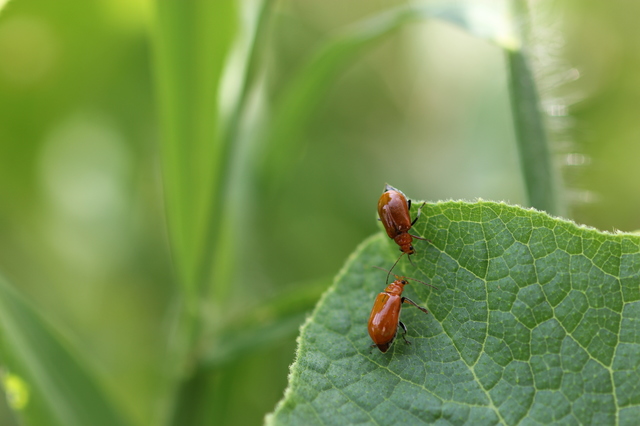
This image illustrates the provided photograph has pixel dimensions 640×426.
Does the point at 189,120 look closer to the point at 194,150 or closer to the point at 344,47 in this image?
the point at 194,150

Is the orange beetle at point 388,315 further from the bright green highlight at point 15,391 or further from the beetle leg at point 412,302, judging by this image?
the bright green highlight at point 15,391

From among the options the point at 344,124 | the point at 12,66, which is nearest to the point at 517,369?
the point at 344,124

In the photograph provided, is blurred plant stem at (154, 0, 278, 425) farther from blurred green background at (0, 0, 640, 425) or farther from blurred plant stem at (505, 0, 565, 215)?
blurred plant stem at (505, 0, 565, 215)

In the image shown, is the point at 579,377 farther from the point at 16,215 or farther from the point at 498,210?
the point at 16,215

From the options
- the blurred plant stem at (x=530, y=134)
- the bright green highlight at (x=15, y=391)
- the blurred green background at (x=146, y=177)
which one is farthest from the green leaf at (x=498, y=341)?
the blurred green background at (x=146, y=177)

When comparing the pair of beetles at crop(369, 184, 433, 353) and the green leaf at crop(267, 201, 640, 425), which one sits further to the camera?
the pair of beetles at crop(369, 184, 433, 353)

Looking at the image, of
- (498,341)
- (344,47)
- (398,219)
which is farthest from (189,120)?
(498,341)

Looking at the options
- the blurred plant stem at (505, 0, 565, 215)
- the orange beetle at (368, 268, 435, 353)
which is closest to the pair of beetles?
the orange beetle at (368, 268, 435, 353)
